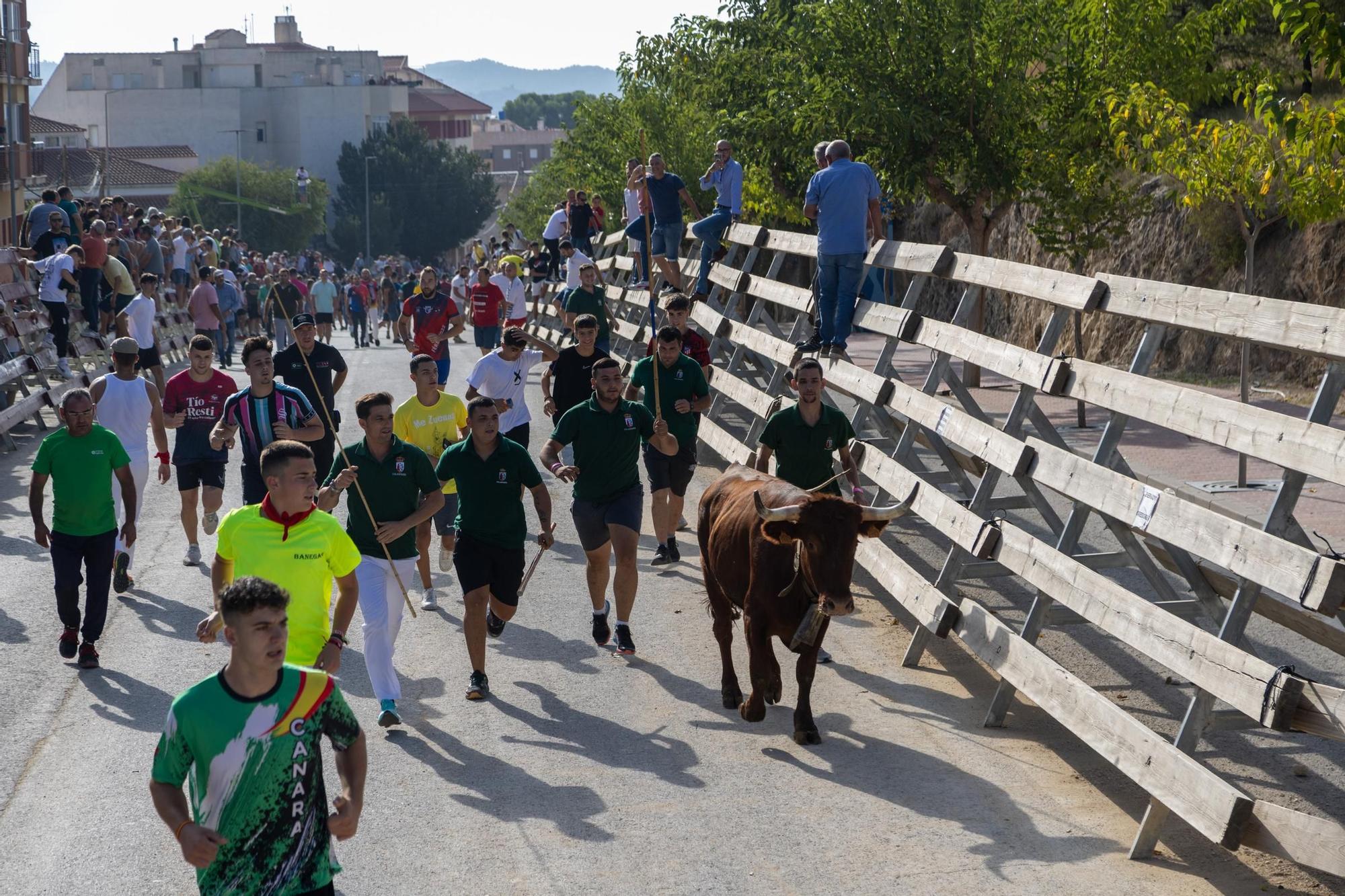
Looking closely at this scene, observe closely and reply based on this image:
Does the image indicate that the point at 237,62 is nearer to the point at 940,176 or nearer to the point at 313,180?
the point at 313,180

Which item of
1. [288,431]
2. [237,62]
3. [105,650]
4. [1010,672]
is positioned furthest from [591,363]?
[237,62]

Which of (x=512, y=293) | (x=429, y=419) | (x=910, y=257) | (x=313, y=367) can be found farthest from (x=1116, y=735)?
(x=512, y=293)

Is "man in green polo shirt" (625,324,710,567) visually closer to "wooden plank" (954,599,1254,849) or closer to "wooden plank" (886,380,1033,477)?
"wooden plank" (886,380,1033,477)

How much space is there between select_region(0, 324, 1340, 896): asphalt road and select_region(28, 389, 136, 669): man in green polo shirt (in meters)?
0.30

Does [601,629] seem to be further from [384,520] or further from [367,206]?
[367,206]

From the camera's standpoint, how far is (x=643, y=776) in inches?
338

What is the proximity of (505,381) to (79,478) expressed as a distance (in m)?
4.33

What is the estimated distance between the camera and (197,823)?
4988 millimetres

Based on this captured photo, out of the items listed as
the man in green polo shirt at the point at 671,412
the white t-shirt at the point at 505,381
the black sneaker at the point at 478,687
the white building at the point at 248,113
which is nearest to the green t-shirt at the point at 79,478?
the black sneaker at the point at 478,687

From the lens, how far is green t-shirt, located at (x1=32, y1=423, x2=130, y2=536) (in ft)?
35.4

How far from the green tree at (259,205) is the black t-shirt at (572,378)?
91050mm

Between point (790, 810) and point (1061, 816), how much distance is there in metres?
1.40

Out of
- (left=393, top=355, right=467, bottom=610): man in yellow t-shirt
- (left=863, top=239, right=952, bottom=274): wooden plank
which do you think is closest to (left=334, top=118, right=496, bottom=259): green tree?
(left=863, top=239, right=952, bottom=274): wooden plank

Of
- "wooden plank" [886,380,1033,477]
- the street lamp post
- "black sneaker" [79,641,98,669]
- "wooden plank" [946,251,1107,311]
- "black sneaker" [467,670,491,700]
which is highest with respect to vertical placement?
"wooden plank" [946,251,1107,311]
